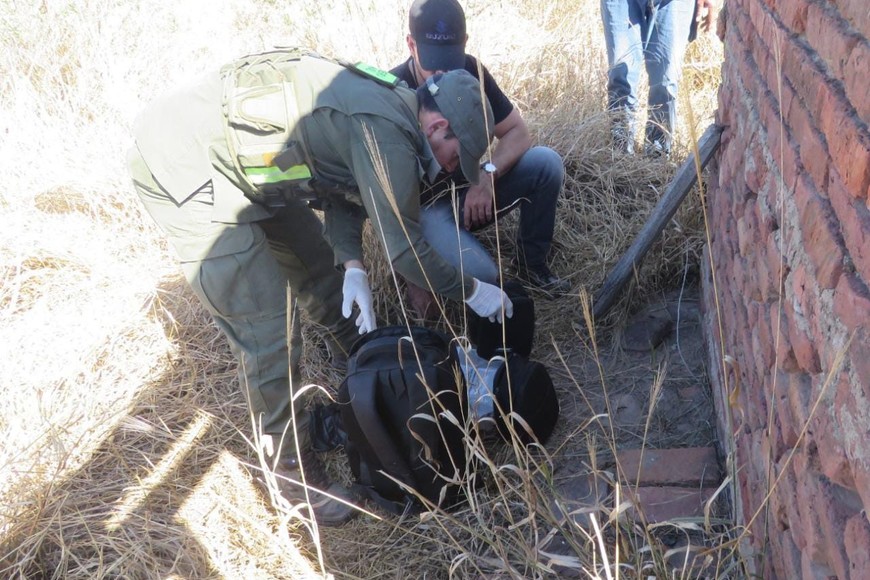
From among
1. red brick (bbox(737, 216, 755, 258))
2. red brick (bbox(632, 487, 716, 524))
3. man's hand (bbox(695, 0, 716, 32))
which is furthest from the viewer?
man's hand (bbox(695, 0, 716, 32))

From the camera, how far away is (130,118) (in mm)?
4500

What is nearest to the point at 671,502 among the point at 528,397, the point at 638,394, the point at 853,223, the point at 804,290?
the point at 528,397

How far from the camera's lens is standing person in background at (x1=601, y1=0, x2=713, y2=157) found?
3.96m

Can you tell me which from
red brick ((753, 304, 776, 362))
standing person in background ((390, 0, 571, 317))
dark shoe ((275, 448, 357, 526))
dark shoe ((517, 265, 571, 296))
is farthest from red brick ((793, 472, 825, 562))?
dark shoe ((517, 265, 571, 296))

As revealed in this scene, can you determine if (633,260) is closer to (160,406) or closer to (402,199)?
(402,199)

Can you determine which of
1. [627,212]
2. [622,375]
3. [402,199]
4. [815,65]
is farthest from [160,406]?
[815,65]

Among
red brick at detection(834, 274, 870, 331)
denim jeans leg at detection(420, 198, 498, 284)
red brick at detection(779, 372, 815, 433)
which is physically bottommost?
denim jeans leg at detection(420, 198, 498, 284)

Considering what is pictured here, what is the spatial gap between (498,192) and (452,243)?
1.25ft

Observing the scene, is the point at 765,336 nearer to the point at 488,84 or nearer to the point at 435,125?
the point at 435,125

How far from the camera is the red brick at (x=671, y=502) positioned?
7.00 ft

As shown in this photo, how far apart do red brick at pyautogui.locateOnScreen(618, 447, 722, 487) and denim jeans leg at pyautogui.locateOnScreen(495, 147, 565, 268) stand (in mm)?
1293

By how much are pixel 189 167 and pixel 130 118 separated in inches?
93.9

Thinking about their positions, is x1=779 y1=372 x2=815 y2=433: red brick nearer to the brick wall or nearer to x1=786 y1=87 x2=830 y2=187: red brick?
the brick wall

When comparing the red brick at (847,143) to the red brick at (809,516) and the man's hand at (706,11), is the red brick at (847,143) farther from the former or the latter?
the man's hand at (706,11)
